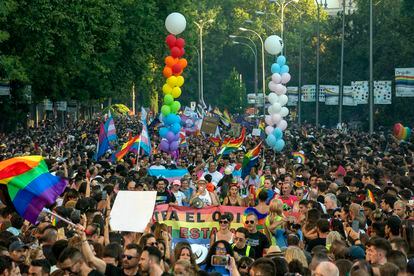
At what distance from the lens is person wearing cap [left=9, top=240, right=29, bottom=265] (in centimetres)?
1179

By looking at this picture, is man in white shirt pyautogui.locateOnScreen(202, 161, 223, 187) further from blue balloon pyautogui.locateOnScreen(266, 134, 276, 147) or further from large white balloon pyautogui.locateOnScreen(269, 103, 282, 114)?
large white balloon pyautogui.locateOnScreen(269, 103, 282, 114)

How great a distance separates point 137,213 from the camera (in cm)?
1326

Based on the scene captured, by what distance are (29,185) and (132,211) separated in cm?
119

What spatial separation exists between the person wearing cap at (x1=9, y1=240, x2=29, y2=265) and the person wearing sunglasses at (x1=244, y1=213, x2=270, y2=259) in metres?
2.63

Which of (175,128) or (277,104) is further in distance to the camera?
(277,104)

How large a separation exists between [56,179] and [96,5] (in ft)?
89.8

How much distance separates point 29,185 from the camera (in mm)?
13664

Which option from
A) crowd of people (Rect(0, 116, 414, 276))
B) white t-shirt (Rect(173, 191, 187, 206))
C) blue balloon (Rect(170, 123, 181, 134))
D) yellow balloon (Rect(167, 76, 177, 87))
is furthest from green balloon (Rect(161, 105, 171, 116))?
white t-shirt (Rect(173, 191, 187, 206))

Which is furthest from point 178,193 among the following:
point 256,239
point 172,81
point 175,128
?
point 172,81

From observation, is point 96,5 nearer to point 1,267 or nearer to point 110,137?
point 110,137

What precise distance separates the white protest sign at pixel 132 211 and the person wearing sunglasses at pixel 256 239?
116 centimetres

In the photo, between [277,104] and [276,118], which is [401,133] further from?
[276,118]

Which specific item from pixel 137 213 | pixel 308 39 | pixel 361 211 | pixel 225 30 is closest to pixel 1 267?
→ pixel 137 213

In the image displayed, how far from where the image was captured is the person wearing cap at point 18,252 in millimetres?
11789
